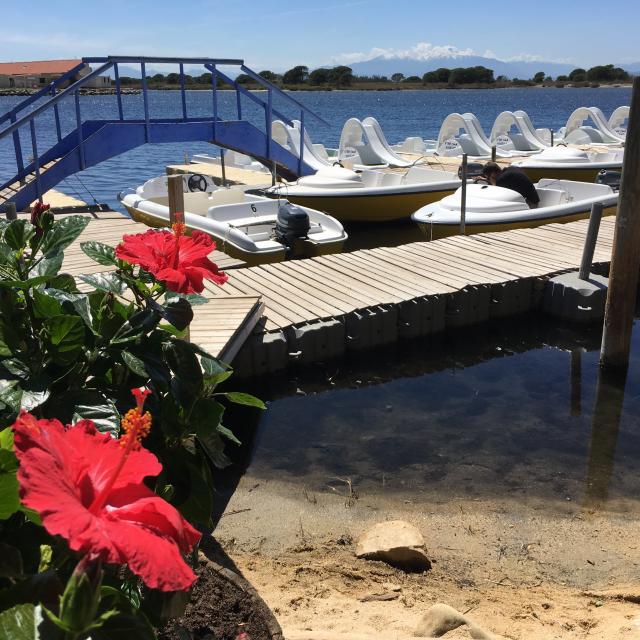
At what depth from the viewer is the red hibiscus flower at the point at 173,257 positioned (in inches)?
63.0

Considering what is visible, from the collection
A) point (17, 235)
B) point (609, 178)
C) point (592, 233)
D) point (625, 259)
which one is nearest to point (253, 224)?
point (592, 233)

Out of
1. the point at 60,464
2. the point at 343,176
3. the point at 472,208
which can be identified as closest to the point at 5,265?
the point at 60,464

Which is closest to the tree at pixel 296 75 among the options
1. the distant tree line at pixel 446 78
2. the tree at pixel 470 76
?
the distant tree line at pixel 446 78

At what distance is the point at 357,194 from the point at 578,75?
12390 cm

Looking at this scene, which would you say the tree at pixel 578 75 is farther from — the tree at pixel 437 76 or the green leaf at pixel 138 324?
the green leaf at pixel 138 324

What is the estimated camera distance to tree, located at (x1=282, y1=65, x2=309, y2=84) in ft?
377

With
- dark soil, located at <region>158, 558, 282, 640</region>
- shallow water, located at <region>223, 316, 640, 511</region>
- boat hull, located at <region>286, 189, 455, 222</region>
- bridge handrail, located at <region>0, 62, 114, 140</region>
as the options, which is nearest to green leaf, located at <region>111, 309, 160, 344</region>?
dark soil, located at <region>158, 558, 282, 640</region>

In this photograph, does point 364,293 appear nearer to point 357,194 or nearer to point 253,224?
point 253,224

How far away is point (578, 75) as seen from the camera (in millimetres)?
122500

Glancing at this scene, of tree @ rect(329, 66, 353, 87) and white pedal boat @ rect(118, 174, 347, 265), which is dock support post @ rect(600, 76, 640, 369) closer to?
white pedal boat @ rect(118, 174, 347, 265)

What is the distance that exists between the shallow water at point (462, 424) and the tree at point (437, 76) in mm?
126321

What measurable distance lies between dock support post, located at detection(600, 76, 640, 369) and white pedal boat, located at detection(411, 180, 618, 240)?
4.26 m

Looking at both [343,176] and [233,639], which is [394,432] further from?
[343,176]

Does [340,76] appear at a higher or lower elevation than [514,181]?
higher
